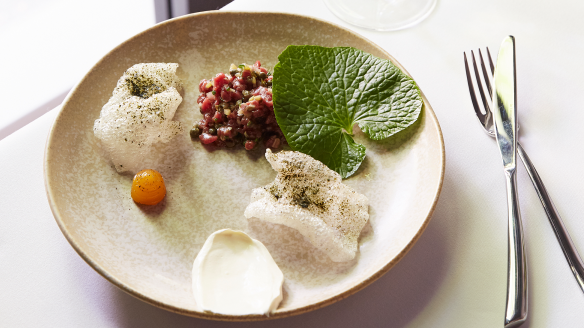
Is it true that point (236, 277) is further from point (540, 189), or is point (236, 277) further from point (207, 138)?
point (540, 189)

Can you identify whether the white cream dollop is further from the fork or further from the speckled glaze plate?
the fork

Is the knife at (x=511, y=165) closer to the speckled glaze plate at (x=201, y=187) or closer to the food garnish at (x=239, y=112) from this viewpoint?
the speckled glaze plate at (x=201, y=187)

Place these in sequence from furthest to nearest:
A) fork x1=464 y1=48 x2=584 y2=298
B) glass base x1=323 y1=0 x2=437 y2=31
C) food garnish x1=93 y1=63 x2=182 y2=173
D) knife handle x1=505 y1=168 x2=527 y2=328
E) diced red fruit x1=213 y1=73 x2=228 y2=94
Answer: glass base x1=323 y1=0 x2=437 y2=31
diced red fruit x1=213 y1=73 x2=228 y2=94
food garnish x1=93 y1=63 x2=182 y2=173
fork x1=464 y1=48 x2=584 y2=298
knife handle x1=505 y1=168 x2=527 y2=328

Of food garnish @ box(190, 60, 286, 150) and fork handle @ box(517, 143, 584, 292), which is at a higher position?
food garnish @ box(190, 60, 286, 150)

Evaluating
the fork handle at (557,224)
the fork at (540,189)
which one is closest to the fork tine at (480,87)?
the fork at (540,189)

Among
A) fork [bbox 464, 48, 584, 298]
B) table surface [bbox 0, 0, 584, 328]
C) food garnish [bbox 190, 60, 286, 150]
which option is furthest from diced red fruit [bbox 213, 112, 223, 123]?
fork [bbox 464, 48, 584, 298]
